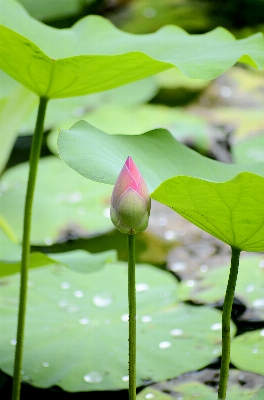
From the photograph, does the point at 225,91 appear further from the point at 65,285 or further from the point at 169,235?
the point at 65,285

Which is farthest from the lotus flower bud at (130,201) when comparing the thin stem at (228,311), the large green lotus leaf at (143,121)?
the large green lotus leaf at (143,121)

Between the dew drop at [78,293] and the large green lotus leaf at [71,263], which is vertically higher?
the large green lotus leaf at [71,263]

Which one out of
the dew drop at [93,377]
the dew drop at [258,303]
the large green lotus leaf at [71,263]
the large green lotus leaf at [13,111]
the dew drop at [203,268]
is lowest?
the dew drop at [203,268]

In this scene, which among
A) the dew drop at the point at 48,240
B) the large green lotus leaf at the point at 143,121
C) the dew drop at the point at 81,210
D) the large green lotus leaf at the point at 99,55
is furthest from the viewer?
the large green lotus leaf at the point at 143,121

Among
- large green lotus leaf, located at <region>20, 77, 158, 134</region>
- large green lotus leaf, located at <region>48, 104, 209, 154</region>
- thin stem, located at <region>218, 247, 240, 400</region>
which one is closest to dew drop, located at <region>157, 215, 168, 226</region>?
large green lotus leaf, located at <region>48, 104, 209, 154</region>

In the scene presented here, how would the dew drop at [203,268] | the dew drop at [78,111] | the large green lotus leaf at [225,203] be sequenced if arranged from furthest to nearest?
the dew drop at [78,111] → the dew drop at [203,268] → the large green lotus leaf at [225,203]

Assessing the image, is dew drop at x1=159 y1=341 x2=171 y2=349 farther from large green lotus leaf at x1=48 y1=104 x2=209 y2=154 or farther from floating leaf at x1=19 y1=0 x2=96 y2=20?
floating leaf at x1=19 y1=0 x2=96 y2=20

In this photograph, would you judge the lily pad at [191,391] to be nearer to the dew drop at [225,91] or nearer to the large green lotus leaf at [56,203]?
the large green lotus leaf at [56,203]
